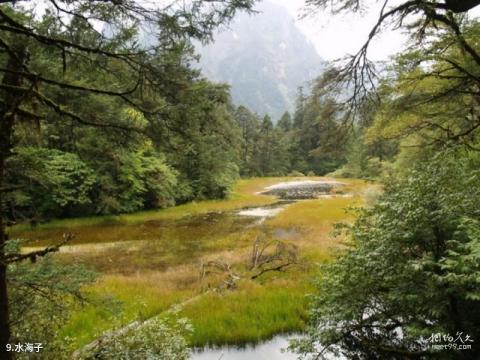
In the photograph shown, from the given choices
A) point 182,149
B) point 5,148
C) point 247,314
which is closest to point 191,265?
point 247,314

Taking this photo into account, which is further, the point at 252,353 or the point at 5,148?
the point at 252,353

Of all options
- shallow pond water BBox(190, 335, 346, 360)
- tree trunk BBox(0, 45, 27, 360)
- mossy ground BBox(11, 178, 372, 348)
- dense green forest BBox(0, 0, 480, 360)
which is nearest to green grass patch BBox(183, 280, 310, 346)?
mossy ground BBox(11, 178, 372, 348)

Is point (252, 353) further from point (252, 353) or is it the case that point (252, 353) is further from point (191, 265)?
point (191, 265)

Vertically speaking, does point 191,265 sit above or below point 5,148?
below

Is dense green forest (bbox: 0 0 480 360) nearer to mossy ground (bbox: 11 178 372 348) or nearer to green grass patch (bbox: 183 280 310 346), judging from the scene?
mossy ground (bbox: 11 178 372 348)

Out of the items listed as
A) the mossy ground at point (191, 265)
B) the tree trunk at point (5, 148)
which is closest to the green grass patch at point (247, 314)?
the mossy ground at point (191, 265)

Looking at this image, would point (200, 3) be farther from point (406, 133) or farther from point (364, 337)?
point (406, 133)

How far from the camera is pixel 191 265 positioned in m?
15.2

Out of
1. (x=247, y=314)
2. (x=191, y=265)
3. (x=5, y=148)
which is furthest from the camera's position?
(x=191, y=265)

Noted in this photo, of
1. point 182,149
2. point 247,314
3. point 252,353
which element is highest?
point 182,149

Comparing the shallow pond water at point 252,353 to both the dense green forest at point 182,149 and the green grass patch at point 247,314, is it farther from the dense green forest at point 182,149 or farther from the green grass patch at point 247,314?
the dense green forest at point 182,149

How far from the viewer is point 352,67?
6.62 meters

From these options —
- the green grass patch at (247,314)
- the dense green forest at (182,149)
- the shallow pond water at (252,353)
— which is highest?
the dense green forest at (182,149)

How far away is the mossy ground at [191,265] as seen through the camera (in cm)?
A: 886
